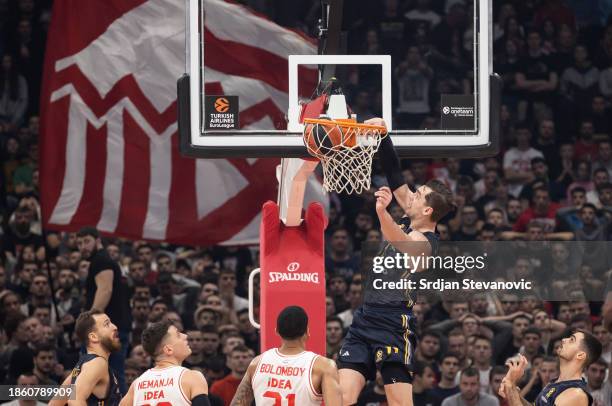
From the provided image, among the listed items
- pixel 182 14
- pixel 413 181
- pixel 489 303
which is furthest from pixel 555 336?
pixel 182 14

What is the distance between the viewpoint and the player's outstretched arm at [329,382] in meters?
8.60

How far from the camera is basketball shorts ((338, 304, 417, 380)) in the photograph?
32.6 ft

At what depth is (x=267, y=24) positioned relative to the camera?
12016 millimetres

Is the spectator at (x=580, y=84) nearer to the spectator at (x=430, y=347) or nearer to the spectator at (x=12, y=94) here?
the spectator at (x=430, y=347)

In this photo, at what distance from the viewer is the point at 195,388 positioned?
29.5ft

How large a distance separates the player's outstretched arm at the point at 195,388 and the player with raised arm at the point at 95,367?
1076 millimetres

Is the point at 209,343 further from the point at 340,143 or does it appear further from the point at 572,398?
the point at 572,398

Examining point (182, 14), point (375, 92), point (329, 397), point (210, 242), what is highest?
point (182, 14)

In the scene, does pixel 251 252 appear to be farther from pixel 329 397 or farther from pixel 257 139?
pixel 329 397

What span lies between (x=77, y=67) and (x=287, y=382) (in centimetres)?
743

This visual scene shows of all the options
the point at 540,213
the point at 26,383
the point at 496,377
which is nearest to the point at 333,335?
the point at 496,377

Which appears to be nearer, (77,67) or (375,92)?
(375,92)

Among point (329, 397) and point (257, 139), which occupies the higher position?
point (257, 139)

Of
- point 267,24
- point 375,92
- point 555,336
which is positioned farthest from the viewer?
point 555,336
